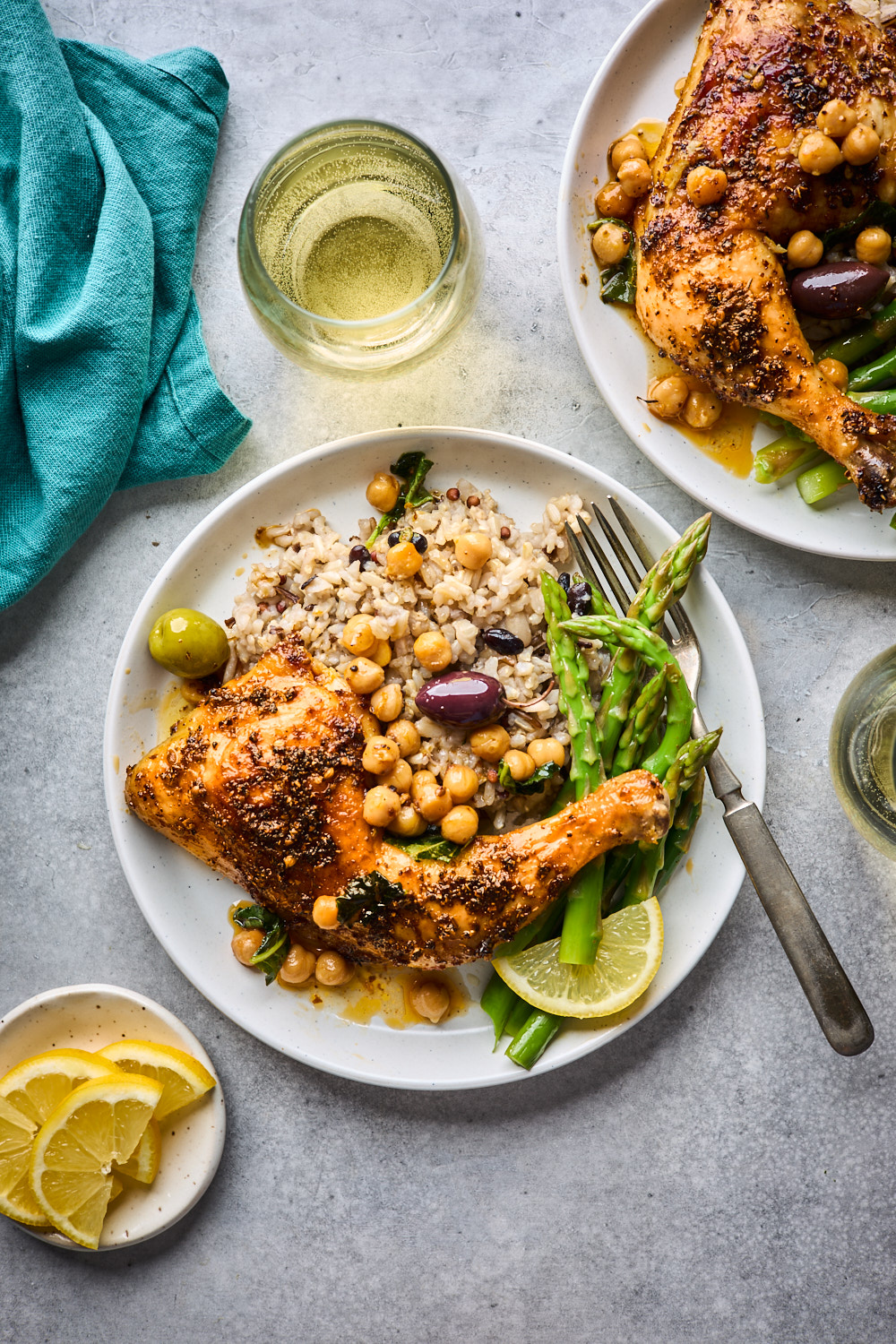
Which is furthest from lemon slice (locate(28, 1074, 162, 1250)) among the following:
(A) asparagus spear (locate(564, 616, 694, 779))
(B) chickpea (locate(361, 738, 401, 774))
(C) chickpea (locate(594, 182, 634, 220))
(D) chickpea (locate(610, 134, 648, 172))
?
(D) chickpea (locate(610, 134, 648, 172))

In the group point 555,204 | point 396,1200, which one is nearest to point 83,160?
point 555,204

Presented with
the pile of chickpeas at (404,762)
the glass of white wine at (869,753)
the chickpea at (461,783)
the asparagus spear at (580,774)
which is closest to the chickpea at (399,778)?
the pile of chickpeas at (404,762)

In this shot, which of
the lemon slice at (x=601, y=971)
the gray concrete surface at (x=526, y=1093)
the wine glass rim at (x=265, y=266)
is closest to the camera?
the wine glass rim at (x=265, y=266)

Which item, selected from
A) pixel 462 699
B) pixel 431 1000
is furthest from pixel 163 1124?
pixel 462 699

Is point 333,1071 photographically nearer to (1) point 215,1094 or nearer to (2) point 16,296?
(1) point 215,1094

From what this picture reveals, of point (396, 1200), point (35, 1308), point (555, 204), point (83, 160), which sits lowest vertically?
point (35, 1308)

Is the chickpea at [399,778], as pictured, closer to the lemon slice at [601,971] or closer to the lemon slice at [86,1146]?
the lemon slice at [601,971]
